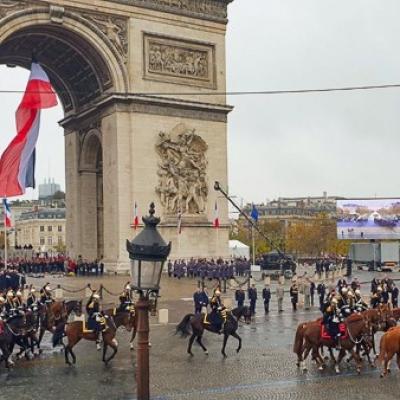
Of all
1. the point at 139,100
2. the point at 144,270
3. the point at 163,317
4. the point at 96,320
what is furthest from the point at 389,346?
the point at 139,100

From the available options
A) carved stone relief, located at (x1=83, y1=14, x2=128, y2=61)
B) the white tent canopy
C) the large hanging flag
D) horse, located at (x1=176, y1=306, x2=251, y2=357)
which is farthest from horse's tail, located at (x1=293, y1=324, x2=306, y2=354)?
the white tent canopy

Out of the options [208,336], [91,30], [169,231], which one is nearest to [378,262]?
[169,231]

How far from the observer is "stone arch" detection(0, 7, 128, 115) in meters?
36.2

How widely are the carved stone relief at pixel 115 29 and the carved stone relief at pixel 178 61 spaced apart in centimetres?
125

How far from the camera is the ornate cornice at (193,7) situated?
39.5 meters

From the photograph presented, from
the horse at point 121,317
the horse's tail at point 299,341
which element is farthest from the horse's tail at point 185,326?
the horse's tail at point 299,341

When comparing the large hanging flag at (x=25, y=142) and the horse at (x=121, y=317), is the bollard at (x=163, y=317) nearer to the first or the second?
the horse at (x=121, y=317)

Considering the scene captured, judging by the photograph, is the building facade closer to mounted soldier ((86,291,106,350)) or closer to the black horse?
the black horse

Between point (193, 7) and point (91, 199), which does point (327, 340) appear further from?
point (91, 199)

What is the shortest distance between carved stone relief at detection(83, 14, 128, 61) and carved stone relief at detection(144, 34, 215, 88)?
1.25 metres

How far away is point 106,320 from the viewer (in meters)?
16.0

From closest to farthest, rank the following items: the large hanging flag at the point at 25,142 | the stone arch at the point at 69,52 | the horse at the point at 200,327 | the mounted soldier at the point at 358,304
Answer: the mounted soldier at the point at 358,304
the horse at the point at 200,327
the large hanging flag at the point at 25,142
the stone arch at the point at 69,52

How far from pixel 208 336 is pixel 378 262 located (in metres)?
42.5

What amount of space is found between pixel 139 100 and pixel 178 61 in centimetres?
398
